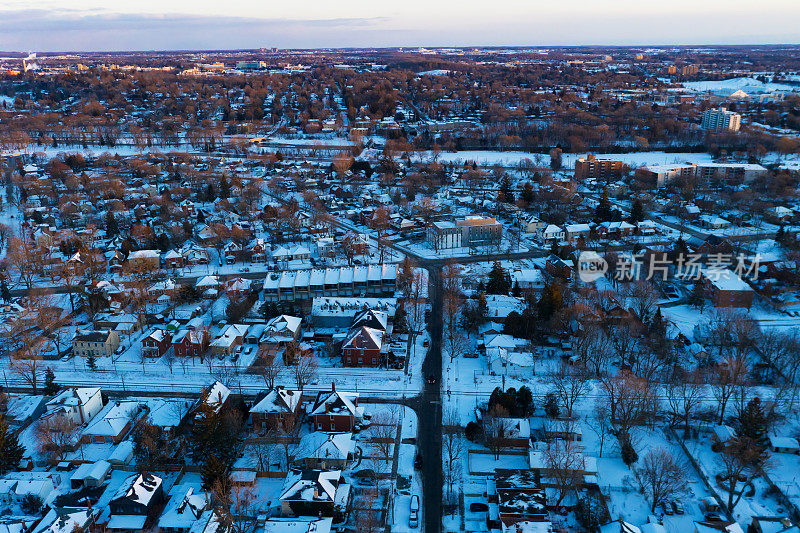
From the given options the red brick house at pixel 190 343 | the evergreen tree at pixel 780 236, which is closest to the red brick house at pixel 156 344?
the red brick house at pixel 190 343

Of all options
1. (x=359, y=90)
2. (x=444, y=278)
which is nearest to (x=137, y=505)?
(x=444, y=278)

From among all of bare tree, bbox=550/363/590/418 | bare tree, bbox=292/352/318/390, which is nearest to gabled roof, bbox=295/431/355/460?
bare tree, bbox=292/352/318/390

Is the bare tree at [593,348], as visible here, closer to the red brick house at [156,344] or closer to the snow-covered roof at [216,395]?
the snow-covered roof at [216,395]

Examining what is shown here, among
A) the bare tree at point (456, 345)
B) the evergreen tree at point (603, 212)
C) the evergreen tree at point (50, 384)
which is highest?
the evergreen tree at point (603, 212)

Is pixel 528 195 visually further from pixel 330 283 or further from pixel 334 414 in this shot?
pixel 334 414

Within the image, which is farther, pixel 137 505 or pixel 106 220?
pixel 106 220

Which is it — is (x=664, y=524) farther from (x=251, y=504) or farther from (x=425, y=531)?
(x=251, y=504)
